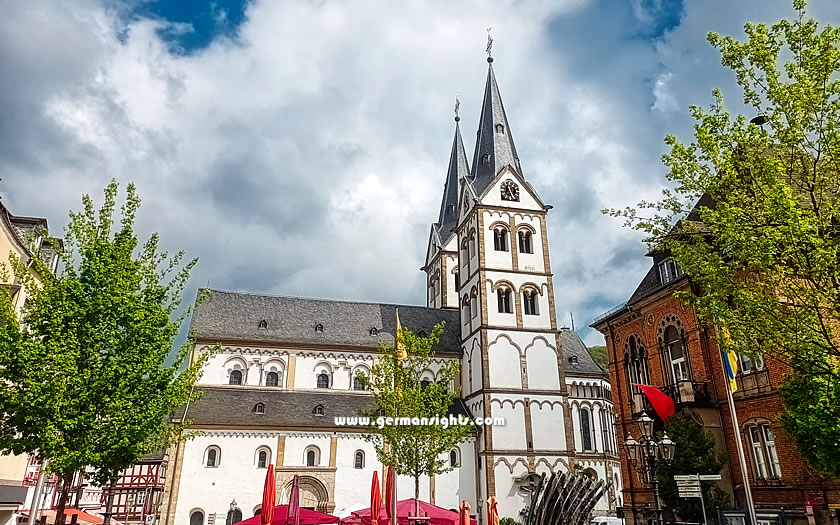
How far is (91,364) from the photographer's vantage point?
12.3 m

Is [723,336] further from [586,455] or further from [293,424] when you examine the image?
[586,455]

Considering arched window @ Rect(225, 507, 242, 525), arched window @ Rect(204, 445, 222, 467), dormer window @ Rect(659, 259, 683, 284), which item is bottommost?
arched window @ Rect(225, 507, 242, 525)

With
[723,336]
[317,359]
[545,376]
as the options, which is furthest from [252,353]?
[723,336]

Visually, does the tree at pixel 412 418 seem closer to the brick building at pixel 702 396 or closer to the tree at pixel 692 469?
the brick building at pixel 702 396

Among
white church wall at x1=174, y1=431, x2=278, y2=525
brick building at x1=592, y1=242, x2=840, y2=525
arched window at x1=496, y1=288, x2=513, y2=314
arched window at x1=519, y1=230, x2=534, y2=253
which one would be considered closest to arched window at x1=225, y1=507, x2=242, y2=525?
white church wall at x1=174, y1=431, x2=278, y2=525

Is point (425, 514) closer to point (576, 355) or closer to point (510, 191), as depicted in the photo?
point (510, 191)

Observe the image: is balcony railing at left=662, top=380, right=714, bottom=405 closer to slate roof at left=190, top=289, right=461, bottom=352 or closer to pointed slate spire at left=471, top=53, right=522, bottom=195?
slate roof at left=190, top=289, right=461, bottom=352

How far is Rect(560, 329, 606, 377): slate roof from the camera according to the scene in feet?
145

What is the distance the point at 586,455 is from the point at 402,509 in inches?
1045

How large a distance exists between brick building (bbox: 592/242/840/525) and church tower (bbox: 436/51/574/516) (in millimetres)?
11910

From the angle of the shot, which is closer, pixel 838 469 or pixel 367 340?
pixel 838 469

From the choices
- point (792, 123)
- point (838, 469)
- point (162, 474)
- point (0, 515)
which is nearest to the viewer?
point (792, 123)

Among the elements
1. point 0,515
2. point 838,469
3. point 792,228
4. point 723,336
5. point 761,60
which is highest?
point 761,60

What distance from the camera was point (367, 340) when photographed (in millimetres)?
41656
